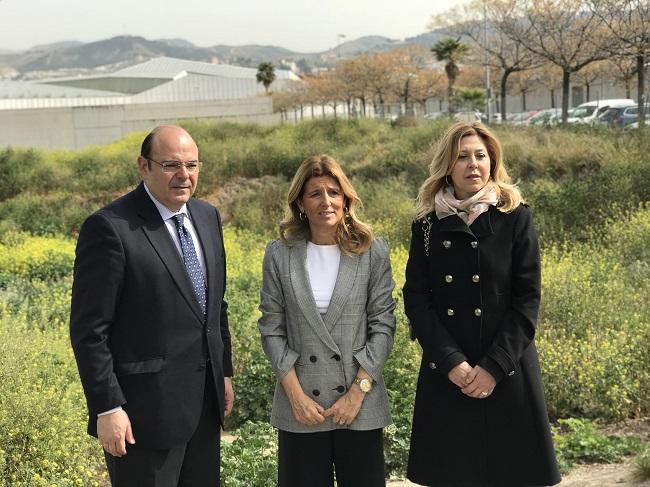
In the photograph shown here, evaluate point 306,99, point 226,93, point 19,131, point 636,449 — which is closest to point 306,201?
point 636,449

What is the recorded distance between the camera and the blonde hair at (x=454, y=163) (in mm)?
3432

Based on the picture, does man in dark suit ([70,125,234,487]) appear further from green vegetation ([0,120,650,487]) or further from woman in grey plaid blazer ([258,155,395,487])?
green vegetation ([0,120,650,487])

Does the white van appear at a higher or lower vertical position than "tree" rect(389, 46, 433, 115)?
lower

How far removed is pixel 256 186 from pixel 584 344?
1537 cm

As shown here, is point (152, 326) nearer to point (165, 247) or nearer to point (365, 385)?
point (165, 247)

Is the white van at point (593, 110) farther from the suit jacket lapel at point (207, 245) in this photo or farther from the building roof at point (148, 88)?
the building roof at point (148, 88)

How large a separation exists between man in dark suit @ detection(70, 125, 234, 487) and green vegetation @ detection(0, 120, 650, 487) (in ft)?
4.32

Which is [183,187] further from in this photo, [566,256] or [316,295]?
[566,256]

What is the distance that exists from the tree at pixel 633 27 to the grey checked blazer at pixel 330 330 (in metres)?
16.4

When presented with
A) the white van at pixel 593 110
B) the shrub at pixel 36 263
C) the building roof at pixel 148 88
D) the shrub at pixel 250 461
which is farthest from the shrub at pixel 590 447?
the building roof at pixel 148 88

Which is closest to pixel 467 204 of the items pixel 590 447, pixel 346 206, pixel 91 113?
pixel 346 206

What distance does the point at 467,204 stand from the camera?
3406 millimetres

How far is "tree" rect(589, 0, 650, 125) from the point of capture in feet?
61.1

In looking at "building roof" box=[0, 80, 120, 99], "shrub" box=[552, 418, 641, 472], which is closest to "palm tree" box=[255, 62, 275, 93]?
"building roof" box=[0, 80, 120, 99]
